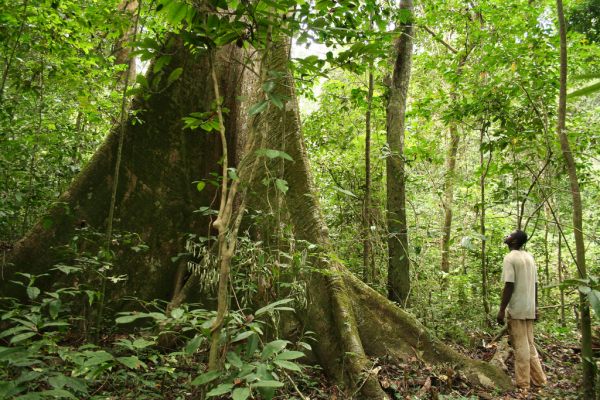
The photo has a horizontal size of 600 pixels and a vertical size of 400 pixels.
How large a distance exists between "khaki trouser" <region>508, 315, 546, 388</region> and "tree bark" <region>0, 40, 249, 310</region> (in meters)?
3.44

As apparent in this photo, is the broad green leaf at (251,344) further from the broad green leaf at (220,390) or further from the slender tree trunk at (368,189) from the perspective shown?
the slender tree trunk at (368,189)

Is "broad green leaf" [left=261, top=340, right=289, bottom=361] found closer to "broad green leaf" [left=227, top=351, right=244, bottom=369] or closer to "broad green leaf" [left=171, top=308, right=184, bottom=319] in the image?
"broad green leaf" [left=227, top=351, right=244, bottom=369]

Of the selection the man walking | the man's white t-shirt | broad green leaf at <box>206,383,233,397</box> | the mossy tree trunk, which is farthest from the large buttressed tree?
broad green leaf at <box>206,383,233,397</box>

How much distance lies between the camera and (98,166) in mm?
3652

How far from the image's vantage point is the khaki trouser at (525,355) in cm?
337

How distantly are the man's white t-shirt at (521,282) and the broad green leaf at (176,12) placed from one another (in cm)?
369

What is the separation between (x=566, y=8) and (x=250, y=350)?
9475 mm

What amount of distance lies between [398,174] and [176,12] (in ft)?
12.7

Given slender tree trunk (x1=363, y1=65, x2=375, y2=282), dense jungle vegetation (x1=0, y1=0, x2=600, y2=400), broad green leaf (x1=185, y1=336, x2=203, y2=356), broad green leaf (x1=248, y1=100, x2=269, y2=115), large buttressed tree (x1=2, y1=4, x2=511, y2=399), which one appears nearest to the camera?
broad green leaf (x1=185, y1=336, x2=203, y2=356)

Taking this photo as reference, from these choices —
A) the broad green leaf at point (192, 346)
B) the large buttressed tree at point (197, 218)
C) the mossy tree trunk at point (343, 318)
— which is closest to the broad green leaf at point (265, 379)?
the broad green leaf at point (192, 346)

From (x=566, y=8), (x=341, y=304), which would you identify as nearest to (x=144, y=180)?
(x=341, y=304)

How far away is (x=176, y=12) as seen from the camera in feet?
4.76

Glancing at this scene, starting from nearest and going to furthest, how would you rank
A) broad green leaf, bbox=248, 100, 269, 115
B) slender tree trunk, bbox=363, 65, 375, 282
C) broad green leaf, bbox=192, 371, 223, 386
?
broad green leaf, bbox=192, 371, 223, 386 → broad green leaf, bbox=248, 100, 269, 115 → slender tree trunk, bbox=363, 65, 375, 282

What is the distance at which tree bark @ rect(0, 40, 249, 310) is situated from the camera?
334 cm
